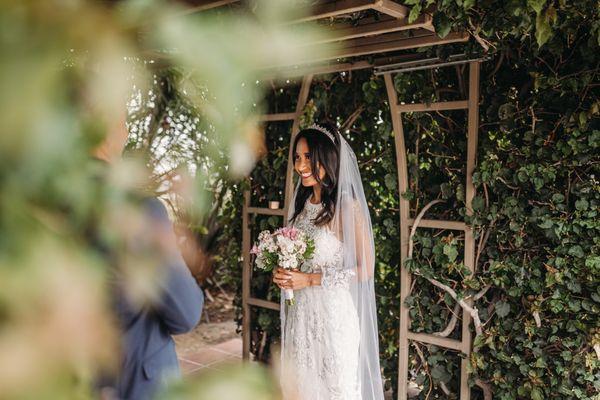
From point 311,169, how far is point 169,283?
70.5 inches

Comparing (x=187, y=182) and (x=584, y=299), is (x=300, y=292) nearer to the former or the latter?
(x=584, y=299)

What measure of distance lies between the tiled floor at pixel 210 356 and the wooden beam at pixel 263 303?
36.0 inches

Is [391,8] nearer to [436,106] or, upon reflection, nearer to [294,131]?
[436,106]

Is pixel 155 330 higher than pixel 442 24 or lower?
lower

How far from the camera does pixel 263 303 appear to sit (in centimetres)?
392

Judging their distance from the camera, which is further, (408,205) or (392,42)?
(408,205)

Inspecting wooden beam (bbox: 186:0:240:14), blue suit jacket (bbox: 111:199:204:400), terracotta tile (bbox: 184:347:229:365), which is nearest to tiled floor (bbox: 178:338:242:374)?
terracotta tile (bbox: 184:347:229:365)

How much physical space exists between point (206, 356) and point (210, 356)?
0.04 m

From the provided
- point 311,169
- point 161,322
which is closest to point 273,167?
point 311,169

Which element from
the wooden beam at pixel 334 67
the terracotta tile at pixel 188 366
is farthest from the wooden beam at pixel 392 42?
the terracotta tile at pixel 188 366

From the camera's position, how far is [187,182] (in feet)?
1.65

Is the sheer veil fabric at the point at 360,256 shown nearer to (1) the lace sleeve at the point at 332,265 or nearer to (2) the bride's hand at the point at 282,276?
(1) the lace sleeve at the point at 332,265

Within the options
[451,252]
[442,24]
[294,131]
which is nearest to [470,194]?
[451,252]

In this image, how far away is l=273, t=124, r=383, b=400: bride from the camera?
9.34ft
